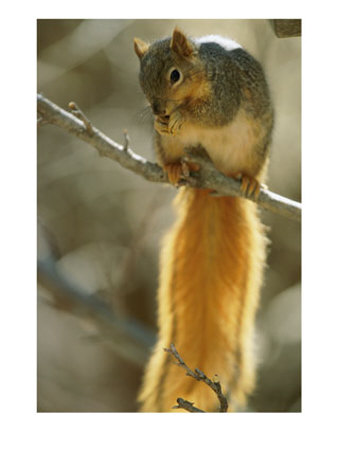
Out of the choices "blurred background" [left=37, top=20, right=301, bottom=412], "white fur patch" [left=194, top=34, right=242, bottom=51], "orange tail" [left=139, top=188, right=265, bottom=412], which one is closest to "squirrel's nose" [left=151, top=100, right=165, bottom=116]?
"blurred background" [left=37, top=20, right=301, bottom=412]

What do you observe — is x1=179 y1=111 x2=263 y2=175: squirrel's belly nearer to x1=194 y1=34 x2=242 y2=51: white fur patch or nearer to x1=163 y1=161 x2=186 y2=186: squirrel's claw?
x1=163 y1=161 x2=186 y2=186: squirrel's claw

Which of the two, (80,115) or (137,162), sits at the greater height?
(80,115)

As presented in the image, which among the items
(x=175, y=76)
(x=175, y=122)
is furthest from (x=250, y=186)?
(x=175, y=76)

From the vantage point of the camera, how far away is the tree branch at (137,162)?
233 cm

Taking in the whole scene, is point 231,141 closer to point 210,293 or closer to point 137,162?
point 137,162

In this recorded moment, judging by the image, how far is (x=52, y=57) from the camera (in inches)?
101

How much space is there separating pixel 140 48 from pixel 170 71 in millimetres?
236

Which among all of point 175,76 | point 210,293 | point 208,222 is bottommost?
point 210,293

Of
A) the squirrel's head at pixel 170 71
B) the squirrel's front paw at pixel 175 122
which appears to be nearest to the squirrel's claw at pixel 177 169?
the squirrel's front paw at pixel 175 122

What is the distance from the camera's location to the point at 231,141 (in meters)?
2.59

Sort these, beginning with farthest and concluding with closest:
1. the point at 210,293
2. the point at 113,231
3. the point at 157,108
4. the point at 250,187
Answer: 1. the point at 113,231
2. the point at 210,293
3. the point at 250,187
4. the point at 157,108

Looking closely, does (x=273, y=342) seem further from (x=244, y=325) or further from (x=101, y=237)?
(x=101, y=237)

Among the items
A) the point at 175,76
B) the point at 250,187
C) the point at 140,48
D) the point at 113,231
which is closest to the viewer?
the point at 175,76
